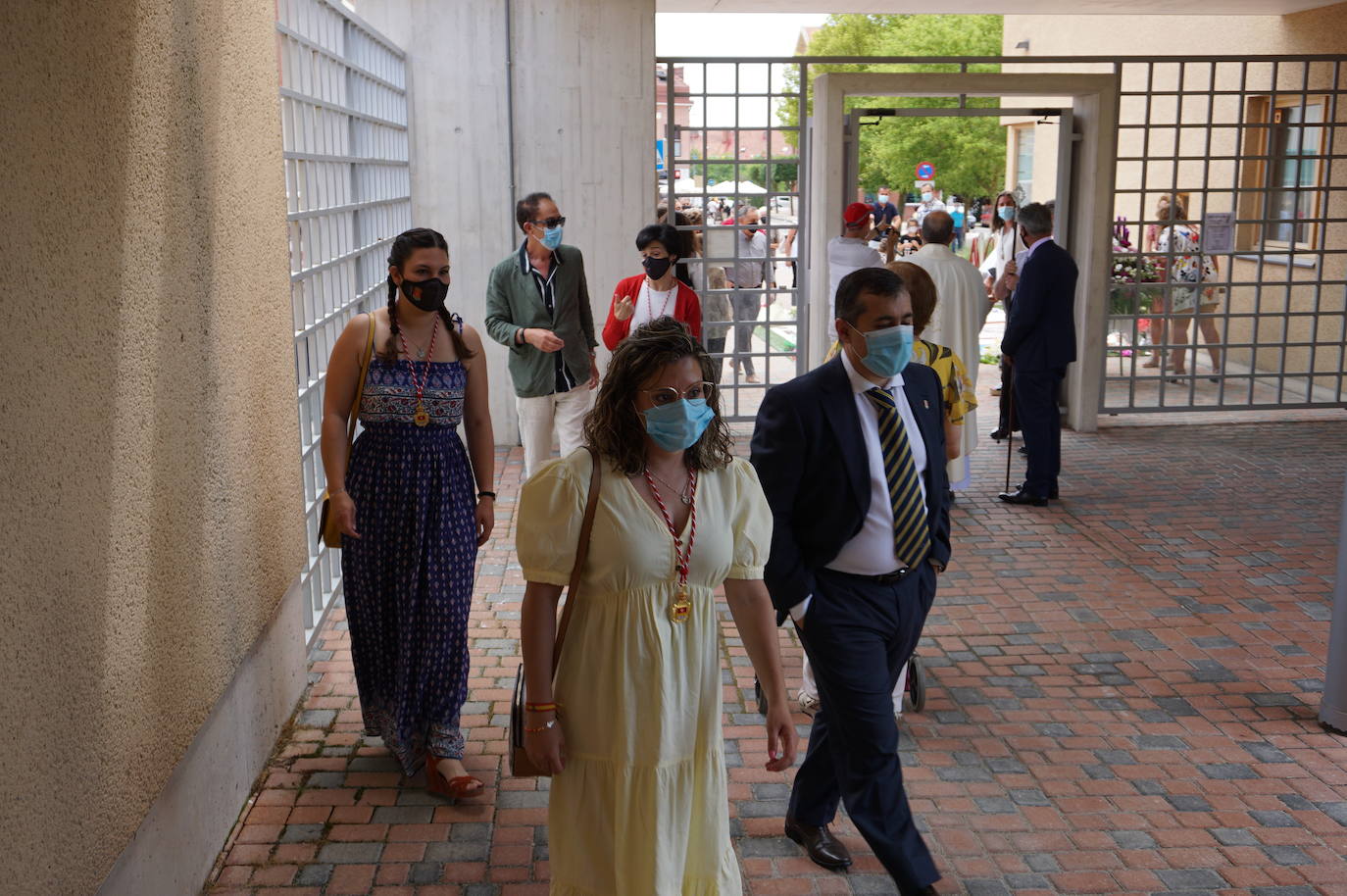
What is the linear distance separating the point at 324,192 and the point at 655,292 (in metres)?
2.03

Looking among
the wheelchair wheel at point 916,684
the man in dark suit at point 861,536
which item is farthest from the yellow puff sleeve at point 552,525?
the wheelchair wheel at point 916,684

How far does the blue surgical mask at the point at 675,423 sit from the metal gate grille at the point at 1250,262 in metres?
9.32

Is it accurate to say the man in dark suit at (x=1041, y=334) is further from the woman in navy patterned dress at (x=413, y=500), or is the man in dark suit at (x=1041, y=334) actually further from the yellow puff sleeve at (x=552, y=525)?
the yellow puff sleeve at (x=552, y=525)

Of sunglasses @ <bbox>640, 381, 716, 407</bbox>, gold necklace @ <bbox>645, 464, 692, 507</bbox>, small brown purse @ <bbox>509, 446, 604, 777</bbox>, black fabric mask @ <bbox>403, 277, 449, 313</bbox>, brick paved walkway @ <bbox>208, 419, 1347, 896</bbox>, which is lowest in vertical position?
brick paved walkway @ <bbox>208, 419, 1347, 896</bbox>

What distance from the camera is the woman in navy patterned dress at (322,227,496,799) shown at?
4855 millimetres

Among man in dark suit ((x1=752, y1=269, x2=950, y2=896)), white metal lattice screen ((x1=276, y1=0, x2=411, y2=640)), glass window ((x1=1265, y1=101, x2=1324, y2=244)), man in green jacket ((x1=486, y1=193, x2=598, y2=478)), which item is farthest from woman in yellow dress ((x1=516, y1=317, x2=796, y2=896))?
glass window ((x1=1265, y1=101, x2=1324, y2=244))

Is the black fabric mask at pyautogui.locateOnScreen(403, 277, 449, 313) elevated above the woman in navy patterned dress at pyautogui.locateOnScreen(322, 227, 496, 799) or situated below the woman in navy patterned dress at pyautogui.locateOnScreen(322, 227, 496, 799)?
above

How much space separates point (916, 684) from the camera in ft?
19.0

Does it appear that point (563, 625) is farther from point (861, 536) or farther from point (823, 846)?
point (823, 846)

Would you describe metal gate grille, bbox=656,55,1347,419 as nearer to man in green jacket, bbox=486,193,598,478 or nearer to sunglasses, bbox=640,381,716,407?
man in green jacket, bbox=486,193,598,478

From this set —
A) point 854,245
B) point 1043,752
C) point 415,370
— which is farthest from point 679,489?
point 854,245

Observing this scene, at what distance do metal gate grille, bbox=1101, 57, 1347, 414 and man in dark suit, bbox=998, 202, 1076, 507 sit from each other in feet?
8.52

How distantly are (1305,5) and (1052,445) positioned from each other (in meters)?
6.61

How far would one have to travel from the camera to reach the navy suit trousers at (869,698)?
4.01 meters
